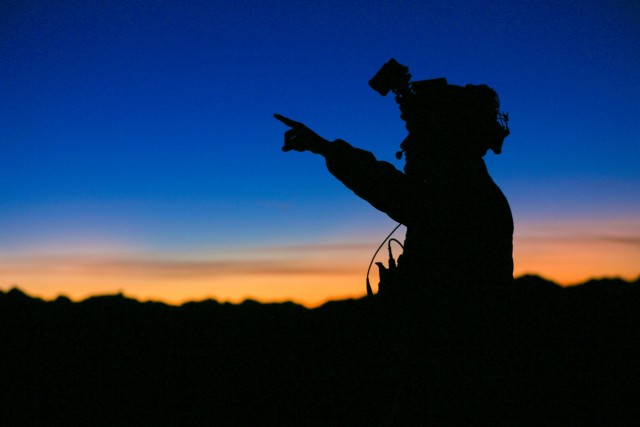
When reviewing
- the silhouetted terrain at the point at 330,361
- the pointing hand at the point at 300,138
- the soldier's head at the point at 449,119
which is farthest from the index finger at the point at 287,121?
the silhouetted terrain at the point at 330,361

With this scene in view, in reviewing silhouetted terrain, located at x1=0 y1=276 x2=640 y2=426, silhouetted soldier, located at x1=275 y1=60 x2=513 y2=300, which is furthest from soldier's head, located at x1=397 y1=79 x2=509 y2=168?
silhouetted terrain, located at x1=0 y1=276 x2=640 y2=426

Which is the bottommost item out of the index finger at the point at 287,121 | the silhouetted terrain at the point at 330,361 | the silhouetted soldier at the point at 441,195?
the silhouetted terrain at the point at 330,361

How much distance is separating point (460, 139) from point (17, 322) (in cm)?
4221

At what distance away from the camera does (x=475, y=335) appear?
2502 millimetres

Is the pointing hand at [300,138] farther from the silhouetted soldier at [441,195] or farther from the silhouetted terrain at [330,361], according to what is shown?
the silhouetted terrain at [330,361]

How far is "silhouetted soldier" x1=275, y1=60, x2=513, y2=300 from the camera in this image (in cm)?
257

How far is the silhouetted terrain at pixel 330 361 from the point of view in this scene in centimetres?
249

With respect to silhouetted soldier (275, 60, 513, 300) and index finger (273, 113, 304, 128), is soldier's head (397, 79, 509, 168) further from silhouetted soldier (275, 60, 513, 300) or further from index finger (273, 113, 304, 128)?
index finger (273, 113, 304, 128)

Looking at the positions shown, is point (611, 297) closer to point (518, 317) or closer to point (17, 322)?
point (518, 317)

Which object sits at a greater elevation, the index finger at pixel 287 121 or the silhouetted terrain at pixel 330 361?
the index finger at pixel 287 121

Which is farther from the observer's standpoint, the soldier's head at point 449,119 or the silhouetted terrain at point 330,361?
the soldier's head at point 449,119

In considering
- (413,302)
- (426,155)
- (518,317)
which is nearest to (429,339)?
(413,302)

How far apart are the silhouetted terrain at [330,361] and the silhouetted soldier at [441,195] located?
19 centimetres

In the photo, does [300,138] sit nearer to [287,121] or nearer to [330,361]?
[287,121]
